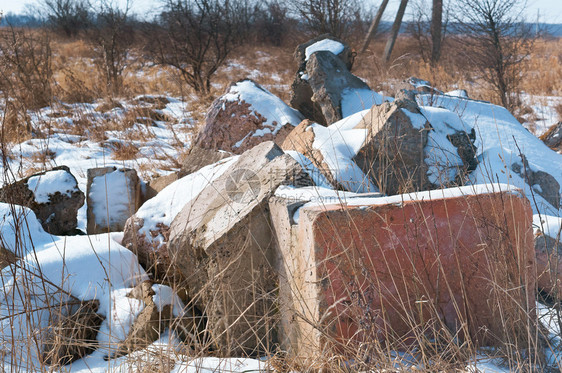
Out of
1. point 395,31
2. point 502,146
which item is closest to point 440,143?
point 502,146

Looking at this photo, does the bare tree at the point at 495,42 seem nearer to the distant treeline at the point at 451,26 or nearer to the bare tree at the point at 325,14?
the distant treeline at the point at 451,26

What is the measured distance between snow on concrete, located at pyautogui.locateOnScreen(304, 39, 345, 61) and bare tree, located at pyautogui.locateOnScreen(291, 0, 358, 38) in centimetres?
470

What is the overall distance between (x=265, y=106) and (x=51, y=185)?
1.80 m

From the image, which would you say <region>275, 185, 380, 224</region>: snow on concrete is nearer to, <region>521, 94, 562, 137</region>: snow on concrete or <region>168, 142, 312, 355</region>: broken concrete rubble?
<region>168, 142, 312, 355</region>: broken concrete rubble

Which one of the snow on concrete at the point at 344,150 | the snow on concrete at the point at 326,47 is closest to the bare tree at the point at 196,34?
the snow on concrete at the point at 326,47

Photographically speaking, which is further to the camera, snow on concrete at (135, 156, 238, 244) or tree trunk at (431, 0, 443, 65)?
tree trunk at (431, 0, 443, 65)

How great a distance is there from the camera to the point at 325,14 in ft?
30.8

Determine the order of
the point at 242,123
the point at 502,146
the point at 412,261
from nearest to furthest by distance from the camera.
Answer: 1. the point at 412,261
2. the point at 502,146
3. the point at 242,123

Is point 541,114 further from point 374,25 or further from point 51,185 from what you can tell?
point 51,185

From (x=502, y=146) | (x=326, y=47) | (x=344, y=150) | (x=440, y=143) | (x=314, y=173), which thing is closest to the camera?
(x=314, y=173)

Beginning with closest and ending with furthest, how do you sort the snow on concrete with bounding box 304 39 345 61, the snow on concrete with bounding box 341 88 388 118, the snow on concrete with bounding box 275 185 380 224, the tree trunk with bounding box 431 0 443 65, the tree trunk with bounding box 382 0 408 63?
the snow on concrete with bounding box 275 185 380 224 < the snow on concrete with bounding box 341 88 388 118 < the snow on concrete with bounding box 304 39 345 61 < the tree trunk with bounding box 431 0 443 65 < the tree trunk with bounding box 382 0 408 63

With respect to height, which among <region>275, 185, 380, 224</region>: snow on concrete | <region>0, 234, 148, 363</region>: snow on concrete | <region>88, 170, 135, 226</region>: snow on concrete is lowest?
<region>0, 234, 148, 363</region>: snow on concrete

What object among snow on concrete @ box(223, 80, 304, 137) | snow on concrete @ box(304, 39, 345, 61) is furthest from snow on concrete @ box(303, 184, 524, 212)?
snow on concrete @ box(304, 39, 345, 61)

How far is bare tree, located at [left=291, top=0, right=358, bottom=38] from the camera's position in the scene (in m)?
9.26
